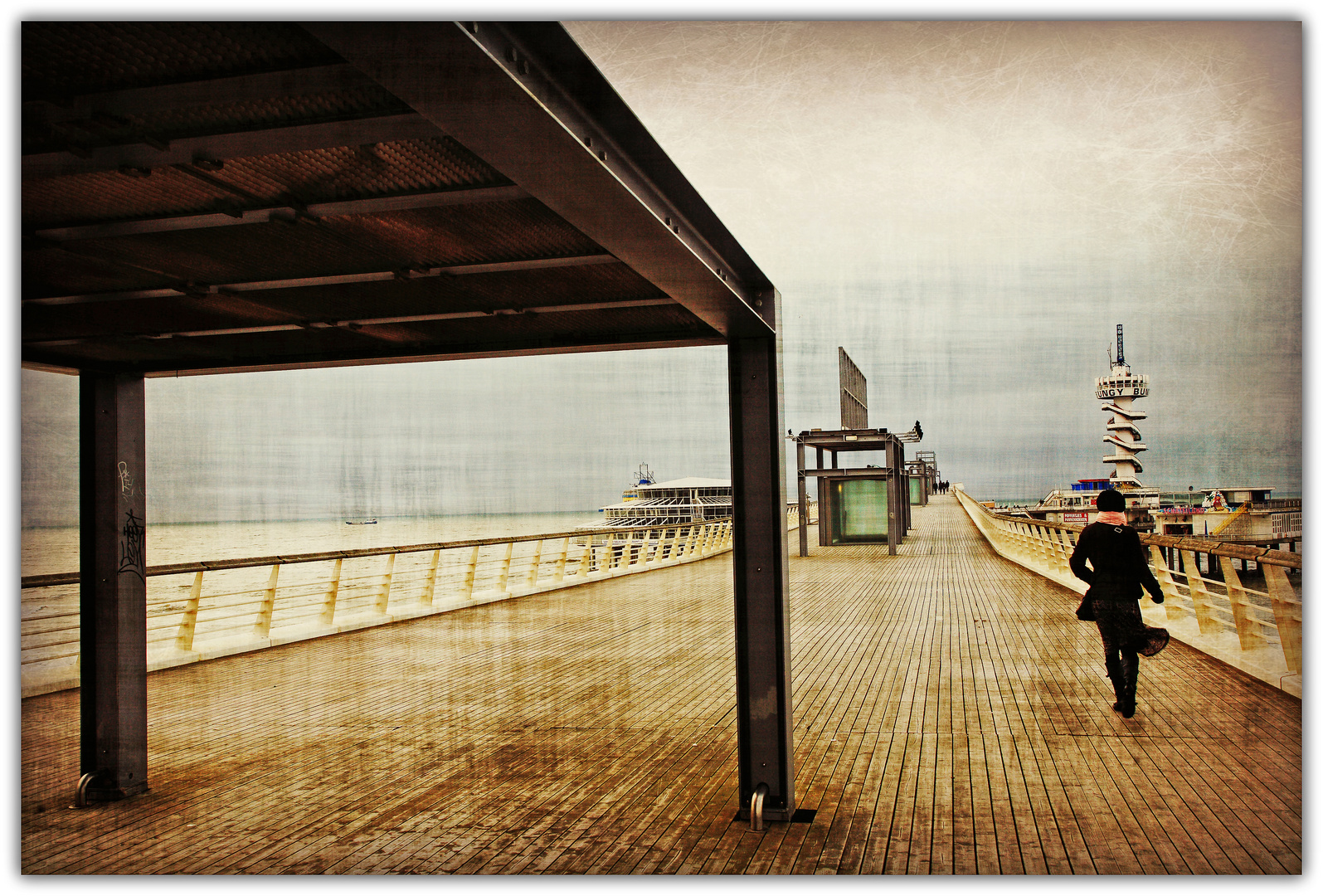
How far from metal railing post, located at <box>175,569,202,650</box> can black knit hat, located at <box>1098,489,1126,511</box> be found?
15.8ft

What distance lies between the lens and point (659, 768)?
3383mm

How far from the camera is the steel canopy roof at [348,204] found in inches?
61.5

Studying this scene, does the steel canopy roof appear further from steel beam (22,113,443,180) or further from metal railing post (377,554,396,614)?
metal railing post (377,554,396,614)

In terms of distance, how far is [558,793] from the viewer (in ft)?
10.4

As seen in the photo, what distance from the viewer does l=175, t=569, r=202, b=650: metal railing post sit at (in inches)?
200

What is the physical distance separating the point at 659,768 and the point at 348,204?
7.91ft

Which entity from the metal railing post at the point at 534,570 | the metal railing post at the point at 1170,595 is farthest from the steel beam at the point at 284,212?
the metal railing post at the point at 534,570

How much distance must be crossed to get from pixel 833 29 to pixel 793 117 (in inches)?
15.0

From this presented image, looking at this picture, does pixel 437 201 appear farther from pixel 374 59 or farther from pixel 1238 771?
pixel 1238 771

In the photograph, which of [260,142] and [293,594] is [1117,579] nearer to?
[260,142]

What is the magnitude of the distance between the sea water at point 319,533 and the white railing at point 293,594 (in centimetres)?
7

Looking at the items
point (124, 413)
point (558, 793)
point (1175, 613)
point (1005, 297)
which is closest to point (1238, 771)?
point (1005, 297)

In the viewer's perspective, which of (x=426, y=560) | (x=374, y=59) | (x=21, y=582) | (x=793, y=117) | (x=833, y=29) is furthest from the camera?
(x=426, y=560)

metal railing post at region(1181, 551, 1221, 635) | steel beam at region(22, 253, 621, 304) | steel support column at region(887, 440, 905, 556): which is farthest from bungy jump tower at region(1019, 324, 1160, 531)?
steel support column at region(887, 440, 905, 556)
